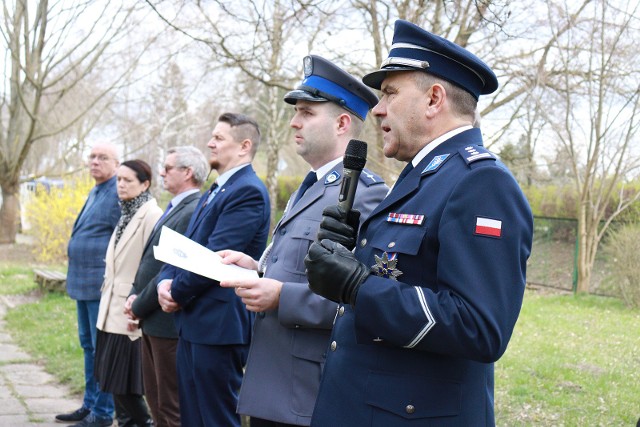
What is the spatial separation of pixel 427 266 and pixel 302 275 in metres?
1.24

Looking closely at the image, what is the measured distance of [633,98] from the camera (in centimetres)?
1291

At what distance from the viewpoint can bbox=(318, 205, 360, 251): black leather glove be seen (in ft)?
7.35

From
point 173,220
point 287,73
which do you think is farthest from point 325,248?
point 287,73

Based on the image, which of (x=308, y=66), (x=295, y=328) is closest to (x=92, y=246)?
(x=308, y=66)

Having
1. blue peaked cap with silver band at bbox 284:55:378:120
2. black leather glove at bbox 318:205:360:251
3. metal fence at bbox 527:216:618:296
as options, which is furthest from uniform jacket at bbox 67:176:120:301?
metal fence at bbox 527:216:618:296

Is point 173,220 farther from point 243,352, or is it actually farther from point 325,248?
point 325,248

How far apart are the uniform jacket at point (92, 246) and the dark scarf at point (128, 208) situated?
1.46 feet

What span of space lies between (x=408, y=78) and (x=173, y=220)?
2.98m

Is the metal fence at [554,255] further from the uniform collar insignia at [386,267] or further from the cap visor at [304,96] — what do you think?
the uniform collar insignia at [386,267]

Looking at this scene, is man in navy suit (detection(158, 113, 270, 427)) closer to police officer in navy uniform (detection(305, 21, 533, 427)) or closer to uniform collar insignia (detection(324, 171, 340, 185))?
uniform collar insignia (detection(324, 171, 340, 185))

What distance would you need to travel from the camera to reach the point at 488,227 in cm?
198

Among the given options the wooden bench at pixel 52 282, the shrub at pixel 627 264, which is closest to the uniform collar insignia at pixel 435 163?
the wooden bench at pixel 52 282

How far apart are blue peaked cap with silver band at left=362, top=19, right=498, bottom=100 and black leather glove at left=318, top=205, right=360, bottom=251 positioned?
1.57 ft

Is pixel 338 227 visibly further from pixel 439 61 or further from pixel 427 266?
pixel 439 61
